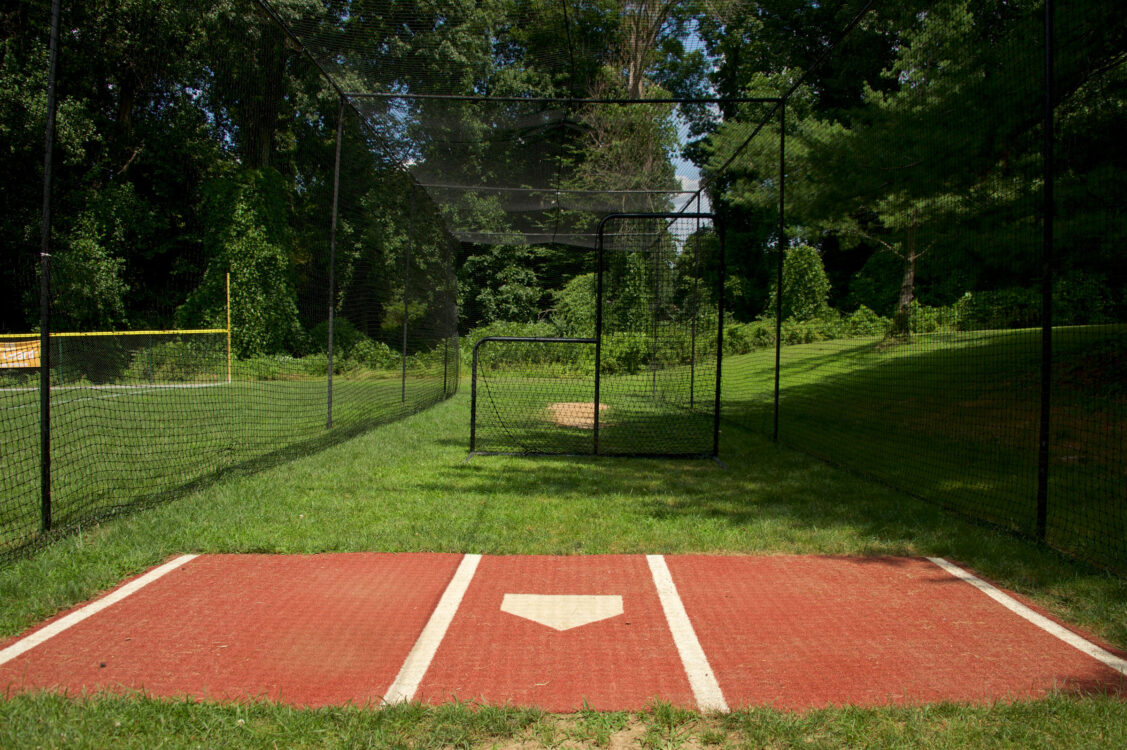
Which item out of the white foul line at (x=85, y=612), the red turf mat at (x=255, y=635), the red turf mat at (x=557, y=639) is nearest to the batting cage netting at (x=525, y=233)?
the white foul line at (x=85, y=612)

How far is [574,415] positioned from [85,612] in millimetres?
7725

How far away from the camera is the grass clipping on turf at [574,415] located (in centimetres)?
984

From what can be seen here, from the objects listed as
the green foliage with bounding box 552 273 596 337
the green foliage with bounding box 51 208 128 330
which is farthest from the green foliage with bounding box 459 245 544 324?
the green foliage with bounding box 51 208 128 330

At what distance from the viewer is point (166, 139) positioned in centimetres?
764

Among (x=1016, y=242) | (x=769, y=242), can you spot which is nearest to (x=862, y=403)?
(x=1016, y=242)

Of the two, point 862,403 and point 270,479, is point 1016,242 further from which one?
→ point 270,479

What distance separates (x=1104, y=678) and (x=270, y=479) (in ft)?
17.7

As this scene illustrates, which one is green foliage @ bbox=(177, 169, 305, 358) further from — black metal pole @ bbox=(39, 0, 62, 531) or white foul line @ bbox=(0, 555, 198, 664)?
white foul line @ bbox=(0, 555, 198, 664)

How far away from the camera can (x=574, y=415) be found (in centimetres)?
1055

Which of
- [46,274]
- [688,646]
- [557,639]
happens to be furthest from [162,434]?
[688,646]

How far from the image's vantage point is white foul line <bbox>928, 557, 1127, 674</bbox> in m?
2.79

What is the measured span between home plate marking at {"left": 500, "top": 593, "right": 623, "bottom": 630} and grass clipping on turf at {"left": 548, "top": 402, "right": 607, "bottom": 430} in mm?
6014

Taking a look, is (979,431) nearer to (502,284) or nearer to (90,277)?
(90,277)

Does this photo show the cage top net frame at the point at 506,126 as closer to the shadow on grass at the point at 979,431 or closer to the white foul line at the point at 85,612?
the shadow on grass at the point at 979,431
